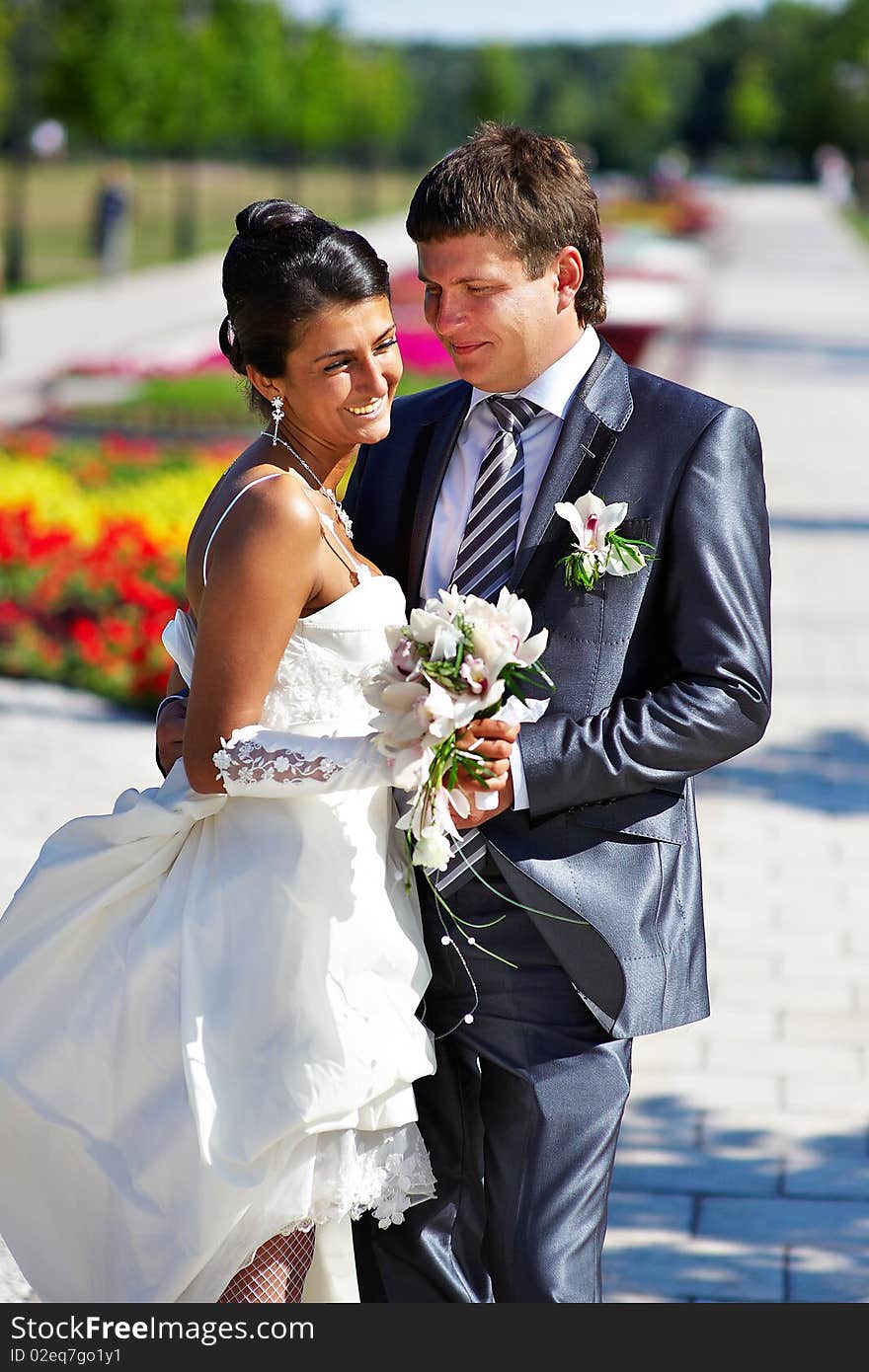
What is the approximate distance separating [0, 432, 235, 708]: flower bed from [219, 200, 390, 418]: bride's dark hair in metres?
5.45

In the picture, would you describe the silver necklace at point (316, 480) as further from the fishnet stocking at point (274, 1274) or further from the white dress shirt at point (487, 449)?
the fishnet stocking at point (274, 1274)

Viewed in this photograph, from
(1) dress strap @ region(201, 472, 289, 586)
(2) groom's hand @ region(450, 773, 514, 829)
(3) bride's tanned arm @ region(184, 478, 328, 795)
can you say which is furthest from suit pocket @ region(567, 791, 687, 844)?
(1) dress strap @ region(201, 472, 289, 586)

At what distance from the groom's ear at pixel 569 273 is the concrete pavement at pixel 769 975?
42 cm

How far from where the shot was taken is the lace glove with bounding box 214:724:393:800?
2.62 meters

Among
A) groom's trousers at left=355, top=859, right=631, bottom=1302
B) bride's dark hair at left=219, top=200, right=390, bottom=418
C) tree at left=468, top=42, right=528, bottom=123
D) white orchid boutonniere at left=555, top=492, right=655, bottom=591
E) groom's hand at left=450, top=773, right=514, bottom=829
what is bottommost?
tree at left=468, top=42, right=528, bottom=123

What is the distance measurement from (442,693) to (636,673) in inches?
21.0

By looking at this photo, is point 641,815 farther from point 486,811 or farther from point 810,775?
point 810,775

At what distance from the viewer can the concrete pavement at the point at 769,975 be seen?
13.7 feet

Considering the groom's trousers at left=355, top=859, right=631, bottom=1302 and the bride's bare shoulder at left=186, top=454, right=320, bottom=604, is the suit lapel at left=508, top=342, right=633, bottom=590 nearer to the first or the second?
the bride's bare shoulder at left=186, top=454, right=320, bottom=604

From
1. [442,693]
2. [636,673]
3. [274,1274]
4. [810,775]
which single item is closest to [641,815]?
[636,673]

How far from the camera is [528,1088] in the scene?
2.87 metres

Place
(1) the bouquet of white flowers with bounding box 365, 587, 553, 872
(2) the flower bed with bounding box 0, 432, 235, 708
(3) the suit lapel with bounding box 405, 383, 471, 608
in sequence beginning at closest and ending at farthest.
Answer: (1) the bouquet of white flowers with bounding box 365, 587, 553, 872, (3) the suit lapel with bounding box 405, 383, 471, 608, (2) the flower bed with bounding box 0, 432, 235, 708

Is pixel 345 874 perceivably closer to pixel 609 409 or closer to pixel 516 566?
pixel 516 566

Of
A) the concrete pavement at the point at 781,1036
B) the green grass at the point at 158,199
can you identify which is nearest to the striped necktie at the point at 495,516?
the concrete pavement at the point at 781,1036
